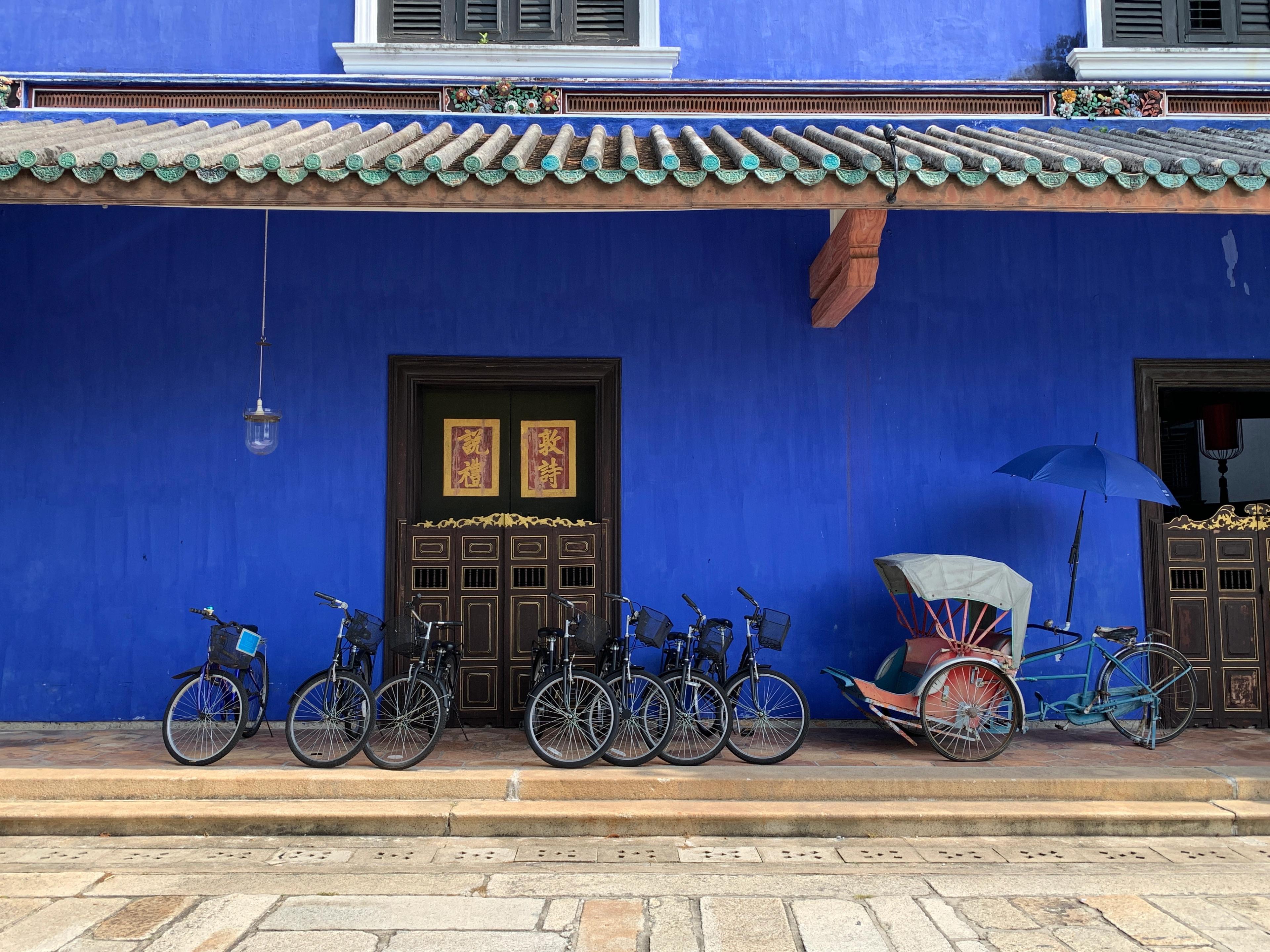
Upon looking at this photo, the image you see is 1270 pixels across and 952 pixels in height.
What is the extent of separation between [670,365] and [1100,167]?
345 cm

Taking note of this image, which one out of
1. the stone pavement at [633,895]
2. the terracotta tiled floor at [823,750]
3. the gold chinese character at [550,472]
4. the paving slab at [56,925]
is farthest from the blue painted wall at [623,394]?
the paving slab at [56,925]

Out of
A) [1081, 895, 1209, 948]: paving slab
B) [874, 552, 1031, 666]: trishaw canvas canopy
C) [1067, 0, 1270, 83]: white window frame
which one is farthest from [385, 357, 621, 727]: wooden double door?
[1067, 0, 1270, 83]: white window frame

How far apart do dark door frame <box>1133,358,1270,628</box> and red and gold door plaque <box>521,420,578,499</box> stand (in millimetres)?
4708

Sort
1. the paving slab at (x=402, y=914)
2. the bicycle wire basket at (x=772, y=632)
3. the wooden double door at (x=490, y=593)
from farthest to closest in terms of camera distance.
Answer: the wooden double door at (x=490, y=593)
the bicycle wire basket at (x=772, y=632)
the paving slab at (x=402, y=914)

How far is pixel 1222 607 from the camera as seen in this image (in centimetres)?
816

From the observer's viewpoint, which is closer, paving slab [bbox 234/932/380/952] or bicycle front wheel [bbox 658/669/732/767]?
paving slab [bbox 234/932/380/952]

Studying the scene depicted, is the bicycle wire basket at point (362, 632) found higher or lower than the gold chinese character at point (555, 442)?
lower

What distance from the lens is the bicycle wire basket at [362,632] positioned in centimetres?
694

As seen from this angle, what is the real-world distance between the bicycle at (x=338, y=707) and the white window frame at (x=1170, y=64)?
7.43m

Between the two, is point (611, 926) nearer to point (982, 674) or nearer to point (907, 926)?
point (907, 926)

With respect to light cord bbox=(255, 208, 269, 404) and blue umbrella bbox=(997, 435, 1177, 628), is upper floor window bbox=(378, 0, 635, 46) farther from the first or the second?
blue umbrella bbox=(997, 435, 1177, 628)

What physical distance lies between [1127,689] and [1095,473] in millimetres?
1713

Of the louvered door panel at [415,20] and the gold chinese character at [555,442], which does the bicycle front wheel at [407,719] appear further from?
the louvered door panel at [415,20]

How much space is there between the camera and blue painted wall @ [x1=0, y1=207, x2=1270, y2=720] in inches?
312
